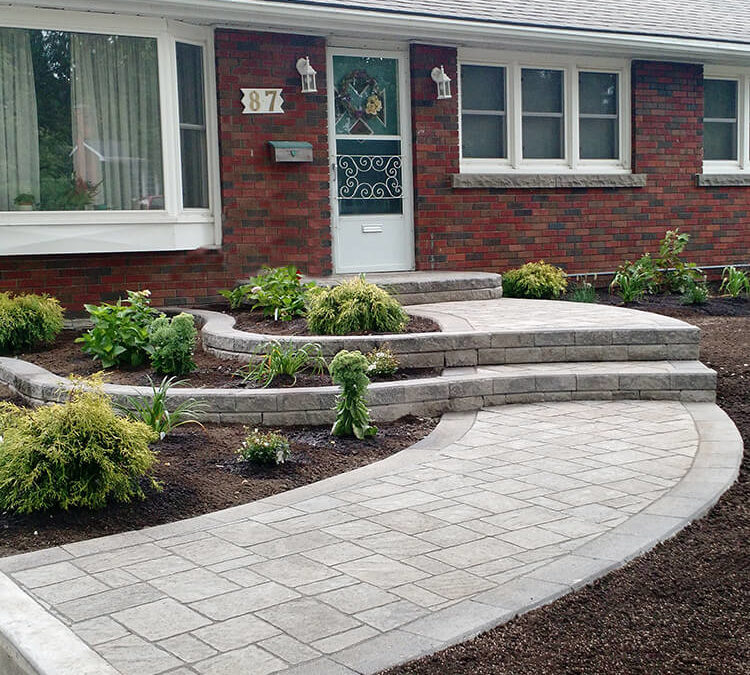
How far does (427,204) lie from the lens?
38.3 feet

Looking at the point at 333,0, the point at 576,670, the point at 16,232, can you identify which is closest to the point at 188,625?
the point at 576,670

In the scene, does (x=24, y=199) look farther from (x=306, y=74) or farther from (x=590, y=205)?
(x=590, y=205)

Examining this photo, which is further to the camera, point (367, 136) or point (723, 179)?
point (723, 179)

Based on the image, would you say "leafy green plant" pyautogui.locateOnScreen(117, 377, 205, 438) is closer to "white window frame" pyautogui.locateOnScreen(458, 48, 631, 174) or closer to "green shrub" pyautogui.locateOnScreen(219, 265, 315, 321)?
"green shrub" pyautogui.locateOnScreen(219, 265, 315, 321)

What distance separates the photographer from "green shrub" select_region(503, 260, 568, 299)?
443 inches

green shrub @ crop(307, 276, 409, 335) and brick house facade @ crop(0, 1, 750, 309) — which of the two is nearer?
green shrub @ crop(307, 276, 409, 335)

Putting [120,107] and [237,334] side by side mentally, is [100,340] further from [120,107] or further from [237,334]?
[120,107]

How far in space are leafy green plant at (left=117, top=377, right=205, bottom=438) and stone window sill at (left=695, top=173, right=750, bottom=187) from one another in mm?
9963

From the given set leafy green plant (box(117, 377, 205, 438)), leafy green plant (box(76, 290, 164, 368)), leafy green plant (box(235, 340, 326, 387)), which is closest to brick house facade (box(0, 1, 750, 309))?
leafy green plant (box(76, 290, 164, 368))

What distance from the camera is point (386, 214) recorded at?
456 inches

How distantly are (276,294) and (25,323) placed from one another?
2273 mm

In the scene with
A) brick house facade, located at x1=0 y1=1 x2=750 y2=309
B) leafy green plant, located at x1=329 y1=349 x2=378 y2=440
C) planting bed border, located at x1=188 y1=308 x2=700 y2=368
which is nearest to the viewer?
leafy green plant, located at x1=329 y1=349 x2=378 y2=440

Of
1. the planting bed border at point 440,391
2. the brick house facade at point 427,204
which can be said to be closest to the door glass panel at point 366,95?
the brick house facade at point 427,204

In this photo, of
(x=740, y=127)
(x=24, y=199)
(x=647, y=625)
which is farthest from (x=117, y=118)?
(x=740, y=127)
